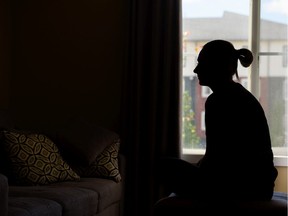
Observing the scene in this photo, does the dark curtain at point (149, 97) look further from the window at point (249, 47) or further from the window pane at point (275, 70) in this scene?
the window pane at point (275, 70)

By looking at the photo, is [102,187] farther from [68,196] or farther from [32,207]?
[32,207]

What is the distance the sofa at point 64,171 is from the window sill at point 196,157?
642 millimetres

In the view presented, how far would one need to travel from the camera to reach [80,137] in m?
3.80

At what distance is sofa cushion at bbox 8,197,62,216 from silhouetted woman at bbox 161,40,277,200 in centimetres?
68

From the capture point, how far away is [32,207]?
8.30 feet

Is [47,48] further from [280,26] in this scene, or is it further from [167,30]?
[280,26]

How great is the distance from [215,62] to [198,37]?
2.09m

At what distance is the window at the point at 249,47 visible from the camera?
14.2 ft

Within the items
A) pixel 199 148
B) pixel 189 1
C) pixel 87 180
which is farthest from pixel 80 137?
pixel 189 1

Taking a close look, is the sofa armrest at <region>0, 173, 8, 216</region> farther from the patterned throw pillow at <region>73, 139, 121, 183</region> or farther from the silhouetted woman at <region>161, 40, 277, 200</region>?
the patterned throw pillow at <region>73, 139, 121, 183</region>

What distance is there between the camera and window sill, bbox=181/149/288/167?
424 cm

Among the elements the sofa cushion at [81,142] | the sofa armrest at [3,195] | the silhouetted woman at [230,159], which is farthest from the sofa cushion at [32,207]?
the sofa cushion at [81,142]

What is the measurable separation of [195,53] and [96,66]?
0.87m

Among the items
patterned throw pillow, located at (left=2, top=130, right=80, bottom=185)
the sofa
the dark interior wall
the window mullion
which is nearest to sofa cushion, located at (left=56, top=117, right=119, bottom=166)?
the sofa
